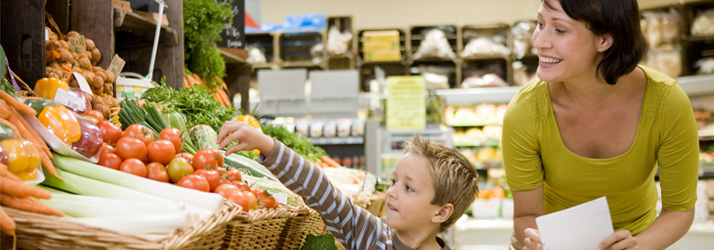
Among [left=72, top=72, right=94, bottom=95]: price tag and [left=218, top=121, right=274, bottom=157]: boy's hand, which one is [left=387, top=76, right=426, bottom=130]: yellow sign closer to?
[left=72, top=72, right=94, bottom=95]: price tag

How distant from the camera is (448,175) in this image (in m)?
1.69

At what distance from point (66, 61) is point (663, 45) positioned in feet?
19.5

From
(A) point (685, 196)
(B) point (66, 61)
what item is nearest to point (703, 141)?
(A) point (685, 196)

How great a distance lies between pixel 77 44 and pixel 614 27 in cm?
180

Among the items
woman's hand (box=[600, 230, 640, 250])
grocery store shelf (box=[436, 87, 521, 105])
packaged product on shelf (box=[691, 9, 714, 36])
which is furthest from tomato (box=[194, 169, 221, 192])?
packaged product on shelf (box=[691, 9, 714, 36])

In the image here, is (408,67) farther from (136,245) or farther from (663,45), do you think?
(136,245)

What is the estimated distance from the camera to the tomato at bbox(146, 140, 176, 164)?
1502 millimetres

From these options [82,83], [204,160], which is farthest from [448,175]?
[82,83]

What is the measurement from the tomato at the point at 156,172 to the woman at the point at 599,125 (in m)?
1.01

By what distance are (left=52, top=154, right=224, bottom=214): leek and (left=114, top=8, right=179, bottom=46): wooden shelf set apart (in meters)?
1.14

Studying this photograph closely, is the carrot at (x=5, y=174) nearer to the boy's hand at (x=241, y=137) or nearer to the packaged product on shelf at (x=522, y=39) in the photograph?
the boy's hand at (x=241, y=137)

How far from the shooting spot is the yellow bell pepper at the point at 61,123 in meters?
1.30

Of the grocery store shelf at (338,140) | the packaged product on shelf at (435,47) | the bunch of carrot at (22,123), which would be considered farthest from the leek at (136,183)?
the packaged product on shelf at (435,47)

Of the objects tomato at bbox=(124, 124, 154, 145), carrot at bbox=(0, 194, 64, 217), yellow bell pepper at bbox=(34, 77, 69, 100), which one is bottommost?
carrot at bbox=(0, 194, 64, 217)
